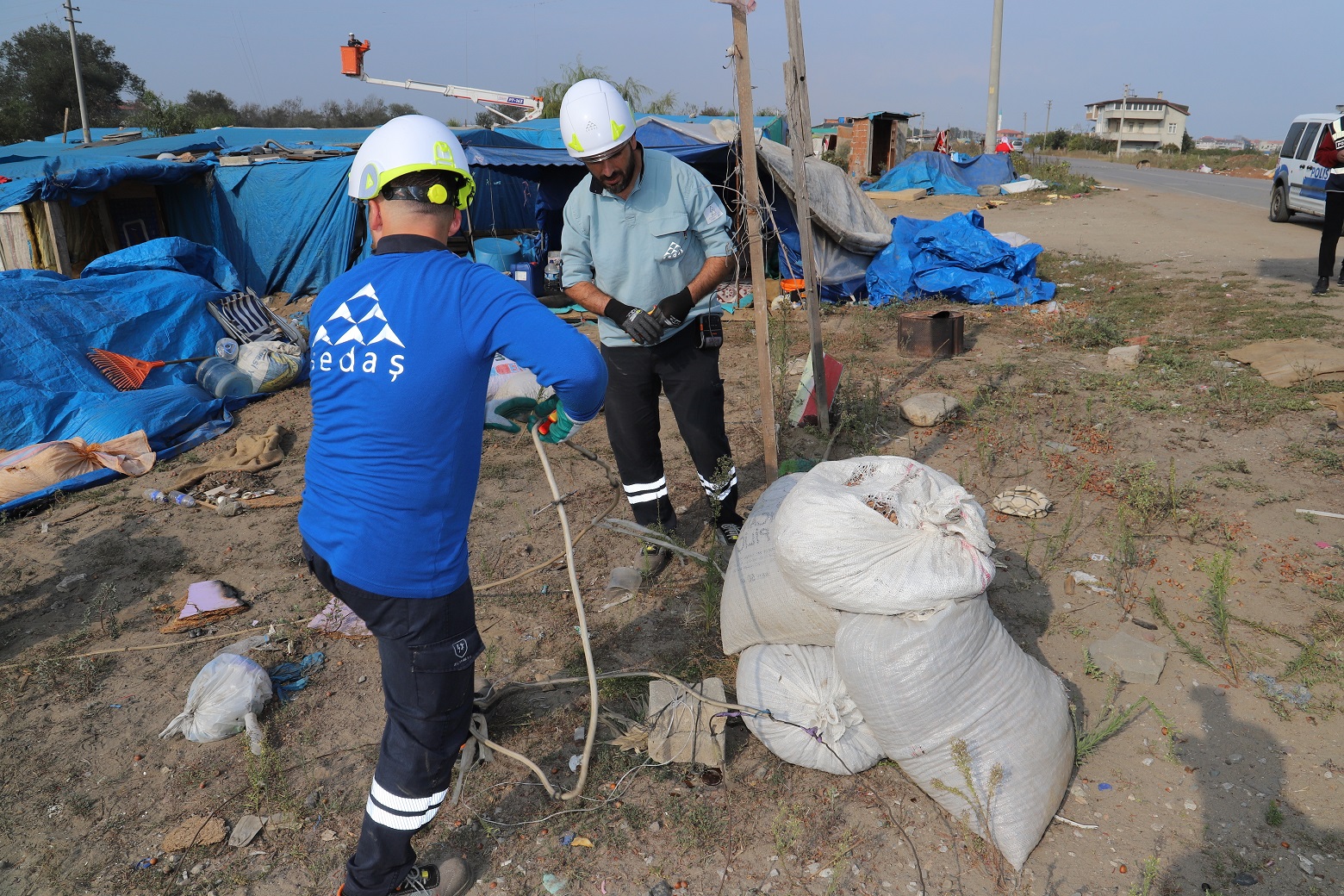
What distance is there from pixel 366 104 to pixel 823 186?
150 ft

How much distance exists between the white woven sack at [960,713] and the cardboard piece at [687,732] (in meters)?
0.44

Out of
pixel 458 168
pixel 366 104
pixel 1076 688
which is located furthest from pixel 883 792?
pixel 366 104

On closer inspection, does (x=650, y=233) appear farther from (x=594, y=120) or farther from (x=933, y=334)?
(x=933, y=334)

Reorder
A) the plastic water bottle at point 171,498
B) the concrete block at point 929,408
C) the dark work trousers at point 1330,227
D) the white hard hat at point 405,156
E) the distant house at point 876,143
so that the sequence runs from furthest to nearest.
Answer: the distant house at point 876,143, the dark work trousers at point 1330,227, the concrete block at point 929,408, the plastic water bottle at point 171,498, the white hard hat at point 405,156

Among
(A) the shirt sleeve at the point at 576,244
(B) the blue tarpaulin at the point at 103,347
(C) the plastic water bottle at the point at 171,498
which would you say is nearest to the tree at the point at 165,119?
(B) the blue tarpaulin at the point at 103,347

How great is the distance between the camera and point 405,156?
1623 millimetres

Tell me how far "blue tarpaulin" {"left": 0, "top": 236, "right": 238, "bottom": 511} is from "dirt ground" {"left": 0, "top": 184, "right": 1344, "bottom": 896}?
1.92 feet

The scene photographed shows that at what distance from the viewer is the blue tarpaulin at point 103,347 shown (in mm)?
5324

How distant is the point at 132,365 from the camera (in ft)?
20.1

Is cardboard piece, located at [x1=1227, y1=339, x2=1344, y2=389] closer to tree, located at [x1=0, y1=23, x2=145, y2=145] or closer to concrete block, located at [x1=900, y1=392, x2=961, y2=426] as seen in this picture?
concrete block, located at [x1=900, y1=392, x2=961, y2=426]

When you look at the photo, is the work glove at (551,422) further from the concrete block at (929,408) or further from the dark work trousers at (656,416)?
the concrete block at (929,408)

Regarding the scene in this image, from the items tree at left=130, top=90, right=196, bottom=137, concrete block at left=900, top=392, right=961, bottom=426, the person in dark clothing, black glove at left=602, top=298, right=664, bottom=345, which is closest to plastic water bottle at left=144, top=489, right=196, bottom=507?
black glove at left=602, top=298, right=664, bottom=345

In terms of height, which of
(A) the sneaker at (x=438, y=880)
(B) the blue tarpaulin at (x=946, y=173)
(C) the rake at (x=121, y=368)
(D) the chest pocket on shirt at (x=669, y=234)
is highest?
(B) the blue tarpaulin at (x=946, y=173)

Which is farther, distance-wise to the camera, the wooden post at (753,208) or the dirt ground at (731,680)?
the wooden post at (753,208)
